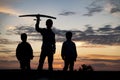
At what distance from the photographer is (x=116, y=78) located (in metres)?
11.5

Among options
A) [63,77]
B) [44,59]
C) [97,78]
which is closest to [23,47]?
[44,59]

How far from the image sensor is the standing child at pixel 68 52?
13281mm

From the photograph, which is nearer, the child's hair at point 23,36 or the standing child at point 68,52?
the child's hair at point 23,36

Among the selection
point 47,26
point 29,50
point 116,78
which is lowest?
point 116,78

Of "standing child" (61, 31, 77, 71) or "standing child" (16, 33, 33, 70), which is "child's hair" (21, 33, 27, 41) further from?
"standing child" (61, 31, 77, 71)

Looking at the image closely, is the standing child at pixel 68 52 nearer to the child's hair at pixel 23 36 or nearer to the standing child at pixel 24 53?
the standing child at pixel 24 53

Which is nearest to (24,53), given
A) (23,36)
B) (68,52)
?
(23,36)

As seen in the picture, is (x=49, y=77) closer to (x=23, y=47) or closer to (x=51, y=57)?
(x=51, y=57)

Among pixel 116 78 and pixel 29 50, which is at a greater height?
pixel 29 50

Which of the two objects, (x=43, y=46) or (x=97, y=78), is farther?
(x=43, y=46)

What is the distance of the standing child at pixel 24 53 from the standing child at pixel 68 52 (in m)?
1.56

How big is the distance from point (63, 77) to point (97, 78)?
1364mm

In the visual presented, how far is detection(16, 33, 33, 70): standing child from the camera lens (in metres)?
13.3

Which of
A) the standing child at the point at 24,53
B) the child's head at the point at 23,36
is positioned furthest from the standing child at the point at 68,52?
the child's head at the point at 23,36
